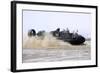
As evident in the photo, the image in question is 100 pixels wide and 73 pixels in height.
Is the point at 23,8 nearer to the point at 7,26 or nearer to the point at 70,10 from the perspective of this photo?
the point at 7,26

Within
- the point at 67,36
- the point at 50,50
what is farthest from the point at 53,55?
the point at 67,36

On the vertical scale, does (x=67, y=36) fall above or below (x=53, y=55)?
above

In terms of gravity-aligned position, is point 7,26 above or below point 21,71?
above

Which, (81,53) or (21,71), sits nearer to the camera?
(21,71)

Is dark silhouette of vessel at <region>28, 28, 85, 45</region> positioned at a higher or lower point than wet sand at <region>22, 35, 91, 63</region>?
higher

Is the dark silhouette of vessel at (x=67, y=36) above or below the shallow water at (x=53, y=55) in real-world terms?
above

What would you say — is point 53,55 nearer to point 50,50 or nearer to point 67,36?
point 50,50

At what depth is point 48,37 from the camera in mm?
1442

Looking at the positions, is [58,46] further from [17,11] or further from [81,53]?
[17,11]

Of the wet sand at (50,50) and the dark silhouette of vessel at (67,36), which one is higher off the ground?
the dark silhouette of vessel at (67,36)

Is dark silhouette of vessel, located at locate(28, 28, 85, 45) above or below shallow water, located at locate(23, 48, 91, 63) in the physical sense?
above

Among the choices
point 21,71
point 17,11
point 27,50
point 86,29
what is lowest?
point 21,71

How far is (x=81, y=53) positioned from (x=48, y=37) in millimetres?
279

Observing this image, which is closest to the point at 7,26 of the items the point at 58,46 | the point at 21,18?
the point at 21,18
